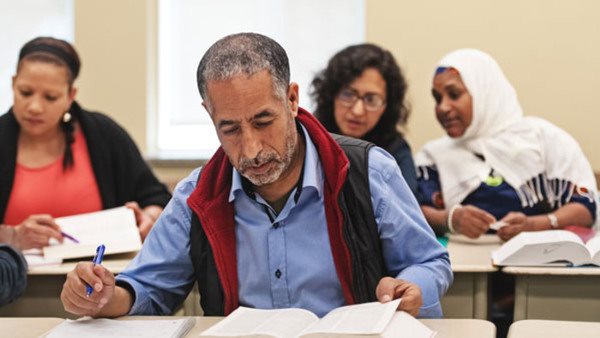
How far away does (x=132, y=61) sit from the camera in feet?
15.1

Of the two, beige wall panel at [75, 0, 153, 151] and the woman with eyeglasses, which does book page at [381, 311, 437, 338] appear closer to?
the woman with eyeglasses

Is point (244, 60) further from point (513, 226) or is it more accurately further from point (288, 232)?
point (513, 226)

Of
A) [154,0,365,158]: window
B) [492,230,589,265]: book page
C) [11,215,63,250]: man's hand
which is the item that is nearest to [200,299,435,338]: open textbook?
[492,230,589,265]: book page

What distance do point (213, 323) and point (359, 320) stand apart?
1.18 feet

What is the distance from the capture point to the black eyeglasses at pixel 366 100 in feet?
11.4

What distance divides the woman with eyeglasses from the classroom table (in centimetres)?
164

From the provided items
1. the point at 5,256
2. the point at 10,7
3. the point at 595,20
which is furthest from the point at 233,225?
the point at 10,7

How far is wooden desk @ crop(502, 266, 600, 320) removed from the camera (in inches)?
97.0

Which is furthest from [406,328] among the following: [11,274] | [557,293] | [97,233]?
[97,233]

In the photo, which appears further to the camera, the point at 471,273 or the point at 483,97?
the point at 483,97

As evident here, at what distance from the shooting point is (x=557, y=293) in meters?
2.50

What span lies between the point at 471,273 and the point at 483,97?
113 centimetres

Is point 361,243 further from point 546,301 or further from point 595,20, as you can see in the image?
point 595,20

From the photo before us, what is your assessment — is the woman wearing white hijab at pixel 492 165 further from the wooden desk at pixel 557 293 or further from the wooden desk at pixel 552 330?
the wooden desk at pixel 552 330
